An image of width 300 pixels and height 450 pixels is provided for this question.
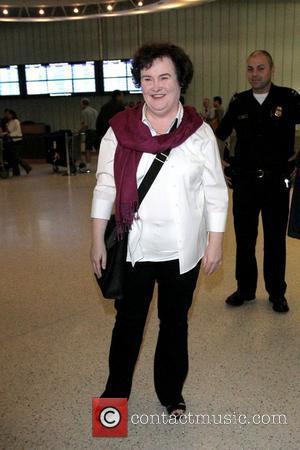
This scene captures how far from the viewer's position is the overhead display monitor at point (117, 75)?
44.9ft

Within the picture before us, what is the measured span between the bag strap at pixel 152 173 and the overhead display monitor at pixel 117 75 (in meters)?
12.3

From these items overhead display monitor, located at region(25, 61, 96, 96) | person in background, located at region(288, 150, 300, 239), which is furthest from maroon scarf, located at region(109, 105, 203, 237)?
overhead display monitor, located at region(25, 61, 96, 96)

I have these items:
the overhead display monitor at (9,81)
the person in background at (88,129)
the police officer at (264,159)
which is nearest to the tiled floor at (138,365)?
the police officer at (264,159)

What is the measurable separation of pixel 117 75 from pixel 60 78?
181 centimetres

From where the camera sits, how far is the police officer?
3.07 m

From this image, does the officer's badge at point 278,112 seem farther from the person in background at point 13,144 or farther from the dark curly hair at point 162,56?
the person in background at point 13,144

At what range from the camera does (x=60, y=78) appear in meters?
14.4

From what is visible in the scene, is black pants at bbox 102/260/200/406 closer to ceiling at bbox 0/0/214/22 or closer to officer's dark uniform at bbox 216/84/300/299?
officer's dark uniform at bbox 216/84/300/299

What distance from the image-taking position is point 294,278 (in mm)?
3908

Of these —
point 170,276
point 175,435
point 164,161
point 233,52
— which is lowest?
point 175,435

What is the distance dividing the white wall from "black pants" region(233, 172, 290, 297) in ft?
35.7

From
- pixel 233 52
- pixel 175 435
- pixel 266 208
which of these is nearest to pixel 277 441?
pixel 175 435

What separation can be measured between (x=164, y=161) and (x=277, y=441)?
1272 mm

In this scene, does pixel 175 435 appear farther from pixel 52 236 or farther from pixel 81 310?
pixel 52 236
